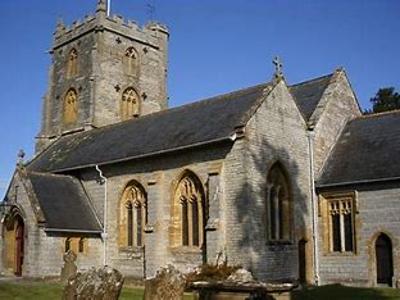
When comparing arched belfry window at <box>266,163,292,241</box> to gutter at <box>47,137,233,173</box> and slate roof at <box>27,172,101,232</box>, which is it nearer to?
gutter at <box>47,137,233,173</box>

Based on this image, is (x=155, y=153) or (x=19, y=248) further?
A: (x=19, y=248)

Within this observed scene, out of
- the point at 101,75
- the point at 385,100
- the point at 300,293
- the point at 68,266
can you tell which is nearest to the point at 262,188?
the point at 300,293

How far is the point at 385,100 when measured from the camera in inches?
2363

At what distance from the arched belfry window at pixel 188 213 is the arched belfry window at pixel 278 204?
10.1ft

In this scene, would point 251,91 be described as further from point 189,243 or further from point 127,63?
point 127,63

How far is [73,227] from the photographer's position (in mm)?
29500

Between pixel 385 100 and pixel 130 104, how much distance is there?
2870cm

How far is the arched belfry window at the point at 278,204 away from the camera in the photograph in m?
25.8

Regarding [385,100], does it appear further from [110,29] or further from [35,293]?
[35,293]

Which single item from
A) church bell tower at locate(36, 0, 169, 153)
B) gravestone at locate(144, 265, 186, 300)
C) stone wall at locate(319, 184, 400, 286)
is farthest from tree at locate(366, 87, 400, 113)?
gravestone at locate(144, 265, 186, 300)

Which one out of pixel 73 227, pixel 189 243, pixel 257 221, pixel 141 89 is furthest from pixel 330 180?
pixel 141 89

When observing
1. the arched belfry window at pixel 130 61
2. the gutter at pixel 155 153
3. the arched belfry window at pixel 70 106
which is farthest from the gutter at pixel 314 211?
the arched belfry window at pixel 70 106

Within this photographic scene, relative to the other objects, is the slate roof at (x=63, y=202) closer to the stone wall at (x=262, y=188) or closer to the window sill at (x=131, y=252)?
the window sill at (x=131, y=252)

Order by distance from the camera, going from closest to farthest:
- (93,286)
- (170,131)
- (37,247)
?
(93,286), (37,247), (170,131)
